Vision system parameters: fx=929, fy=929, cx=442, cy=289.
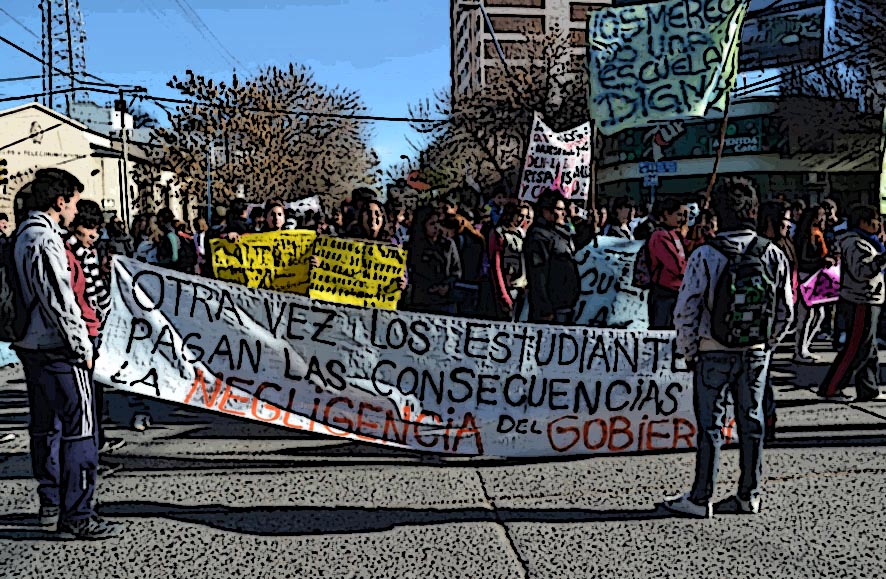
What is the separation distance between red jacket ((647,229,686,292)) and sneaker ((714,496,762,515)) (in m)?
2.48

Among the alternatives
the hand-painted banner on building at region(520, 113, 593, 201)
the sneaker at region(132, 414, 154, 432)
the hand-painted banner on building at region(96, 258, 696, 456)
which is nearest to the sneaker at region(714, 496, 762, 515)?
the hand-painted banner on building at region(96, 258, 696, 456)

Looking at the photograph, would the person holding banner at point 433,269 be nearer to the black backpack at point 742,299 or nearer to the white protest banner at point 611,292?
the white protest banner at point 611,292

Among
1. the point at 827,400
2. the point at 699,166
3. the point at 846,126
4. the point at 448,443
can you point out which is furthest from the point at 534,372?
the point at 699,166

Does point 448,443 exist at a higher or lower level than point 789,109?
lower

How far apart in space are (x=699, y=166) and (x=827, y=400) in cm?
3873

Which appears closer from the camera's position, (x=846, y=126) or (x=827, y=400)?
(x=827, y=400)

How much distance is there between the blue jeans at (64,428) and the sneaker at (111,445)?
5.62 feet

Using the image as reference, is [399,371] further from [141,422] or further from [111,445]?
[141,422]

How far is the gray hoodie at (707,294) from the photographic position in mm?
4832

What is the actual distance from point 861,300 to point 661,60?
272cm

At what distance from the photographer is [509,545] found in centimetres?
451

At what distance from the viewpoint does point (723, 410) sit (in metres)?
4.95

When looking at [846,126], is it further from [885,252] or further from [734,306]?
[734,306]

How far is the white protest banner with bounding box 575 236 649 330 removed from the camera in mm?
7754
